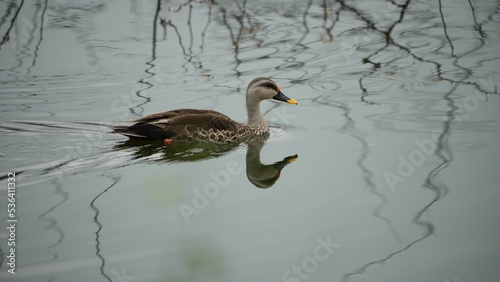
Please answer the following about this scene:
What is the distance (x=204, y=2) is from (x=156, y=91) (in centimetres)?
513

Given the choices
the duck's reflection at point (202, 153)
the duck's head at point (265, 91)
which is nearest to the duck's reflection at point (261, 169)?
the duck's reflection at point (202, 153)

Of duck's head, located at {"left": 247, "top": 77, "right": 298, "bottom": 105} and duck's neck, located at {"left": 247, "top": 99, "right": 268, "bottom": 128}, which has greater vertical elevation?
duck's head, located at {"left": 247, "top": 77, "right": 298, "bottom": 105}

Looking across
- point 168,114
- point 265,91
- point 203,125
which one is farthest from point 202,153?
point 265,91

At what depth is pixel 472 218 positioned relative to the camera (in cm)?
663

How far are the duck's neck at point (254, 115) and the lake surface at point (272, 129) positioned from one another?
21 centimetres

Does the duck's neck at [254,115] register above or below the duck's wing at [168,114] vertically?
below

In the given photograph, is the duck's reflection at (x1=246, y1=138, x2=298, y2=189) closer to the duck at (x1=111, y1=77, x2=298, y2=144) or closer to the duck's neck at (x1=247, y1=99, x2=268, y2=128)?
the duck at (x1=111, y1=77, x2=298, y2=144)

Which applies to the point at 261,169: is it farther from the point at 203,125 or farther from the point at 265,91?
the point at 265,91

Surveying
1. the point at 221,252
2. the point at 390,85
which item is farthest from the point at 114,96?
the point at 221,252

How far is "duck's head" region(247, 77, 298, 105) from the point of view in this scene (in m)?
9.98

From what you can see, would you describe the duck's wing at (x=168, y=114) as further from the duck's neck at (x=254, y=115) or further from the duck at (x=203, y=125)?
the duck's neck at (x=254, y=115)

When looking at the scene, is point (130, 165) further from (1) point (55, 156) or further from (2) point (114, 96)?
(2) point (114, 96)

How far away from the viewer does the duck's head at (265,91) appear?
9984 mm

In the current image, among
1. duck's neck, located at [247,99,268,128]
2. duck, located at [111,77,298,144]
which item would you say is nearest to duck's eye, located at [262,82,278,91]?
duck, located at [111,77,298,144]
